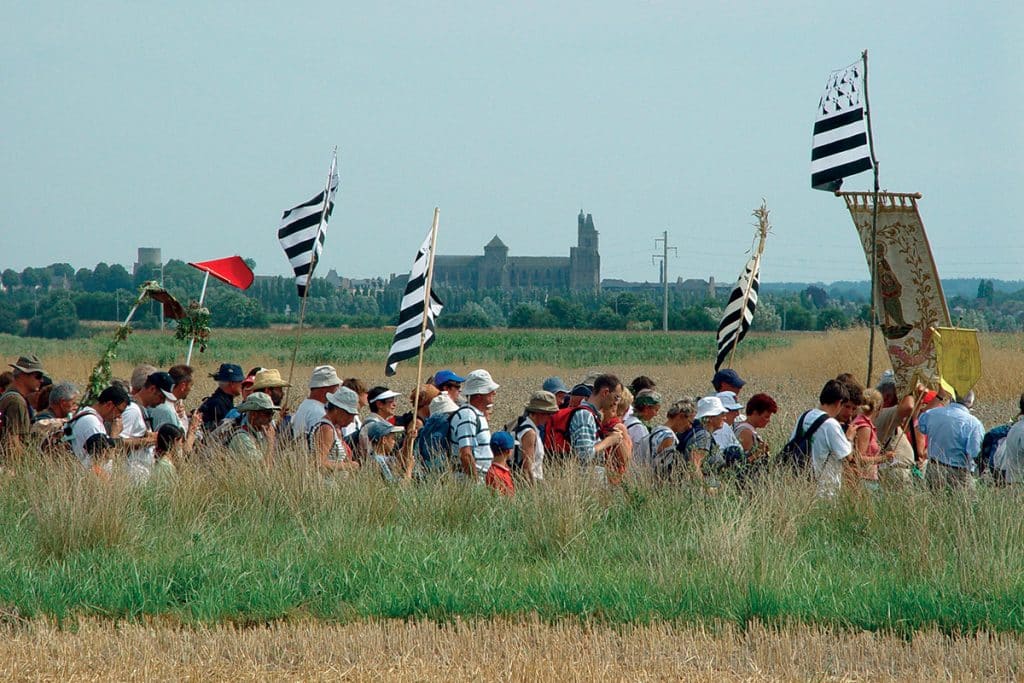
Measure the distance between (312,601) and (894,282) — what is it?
7.04 meters

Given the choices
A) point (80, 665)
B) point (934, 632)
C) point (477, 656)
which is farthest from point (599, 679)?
point (80, 665)

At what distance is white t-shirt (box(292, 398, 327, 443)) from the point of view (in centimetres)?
1119

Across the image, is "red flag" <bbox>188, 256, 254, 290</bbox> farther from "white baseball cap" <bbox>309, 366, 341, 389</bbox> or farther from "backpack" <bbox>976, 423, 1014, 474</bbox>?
"backpack" <bbox>976, 423, 1014, 474</bbox>

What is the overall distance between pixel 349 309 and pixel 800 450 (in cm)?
14081

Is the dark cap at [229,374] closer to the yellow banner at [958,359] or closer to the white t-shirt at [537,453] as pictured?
the white t-shirt at [537,453]

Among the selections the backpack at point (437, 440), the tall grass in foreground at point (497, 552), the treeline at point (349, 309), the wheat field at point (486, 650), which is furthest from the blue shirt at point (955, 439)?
the treeline at point (349, 309)

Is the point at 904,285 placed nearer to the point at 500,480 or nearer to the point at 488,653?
the point at 500,480

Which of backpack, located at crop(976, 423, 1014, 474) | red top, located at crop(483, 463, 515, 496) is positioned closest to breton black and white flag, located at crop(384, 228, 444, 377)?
red top, located at crop(483, 463, 515, 496)

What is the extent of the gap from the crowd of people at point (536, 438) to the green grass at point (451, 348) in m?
32.6

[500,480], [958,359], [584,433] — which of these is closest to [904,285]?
[958,359]

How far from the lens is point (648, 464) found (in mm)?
10734

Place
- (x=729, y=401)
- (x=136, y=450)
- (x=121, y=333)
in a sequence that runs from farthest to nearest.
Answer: (x=121, y=333) → (x=729, y=401) → (x=136, y=450)

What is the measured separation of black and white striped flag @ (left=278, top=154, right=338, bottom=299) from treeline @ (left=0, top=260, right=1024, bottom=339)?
4960cm

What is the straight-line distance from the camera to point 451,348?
60094 millimetres
